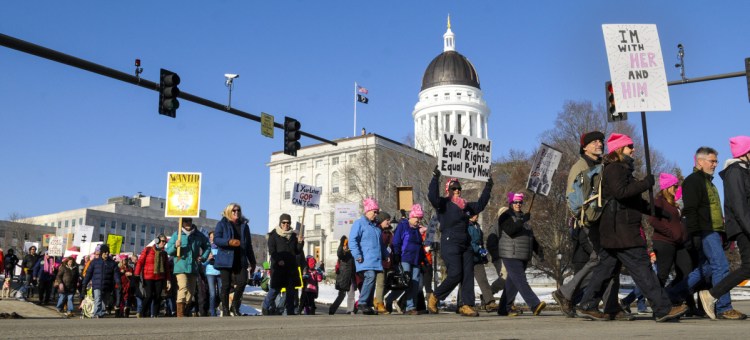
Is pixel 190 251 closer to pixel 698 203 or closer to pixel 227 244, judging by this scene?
pixel 227 244

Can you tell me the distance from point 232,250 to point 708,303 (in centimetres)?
622

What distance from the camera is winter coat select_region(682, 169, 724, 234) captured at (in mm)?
8117

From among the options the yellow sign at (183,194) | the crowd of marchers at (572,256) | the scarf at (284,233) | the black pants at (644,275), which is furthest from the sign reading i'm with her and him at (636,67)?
the yellow sign at (183,194)

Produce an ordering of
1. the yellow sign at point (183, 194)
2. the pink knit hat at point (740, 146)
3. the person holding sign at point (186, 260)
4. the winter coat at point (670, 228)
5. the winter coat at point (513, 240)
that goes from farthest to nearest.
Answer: the yellow sign at point (183, 194), the person holding sign at point (186, 260), the winter coat at point (513, 240), the winter coat at point (670, 228), the pink knit hat at point (740, 146)

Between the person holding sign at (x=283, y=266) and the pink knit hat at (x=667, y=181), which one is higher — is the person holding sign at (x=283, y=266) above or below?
below

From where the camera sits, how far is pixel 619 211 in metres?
6.93

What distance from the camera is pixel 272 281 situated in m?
11.5

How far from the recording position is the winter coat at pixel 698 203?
26.6 ft

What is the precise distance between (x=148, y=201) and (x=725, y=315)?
14368cm

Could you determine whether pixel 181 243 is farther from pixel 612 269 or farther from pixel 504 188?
pixel 504 188

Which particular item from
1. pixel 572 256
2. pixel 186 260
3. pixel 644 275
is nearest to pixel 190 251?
pixel 186 260

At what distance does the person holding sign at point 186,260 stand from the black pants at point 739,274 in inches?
289

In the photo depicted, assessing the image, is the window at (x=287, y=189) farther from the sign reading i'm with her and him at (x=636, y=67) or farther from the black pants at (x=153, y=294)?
the sign reading i'm with her and him at (x=636, y=67)

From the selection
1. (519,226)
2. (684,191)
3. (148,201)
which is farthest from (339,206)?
(148,201)
